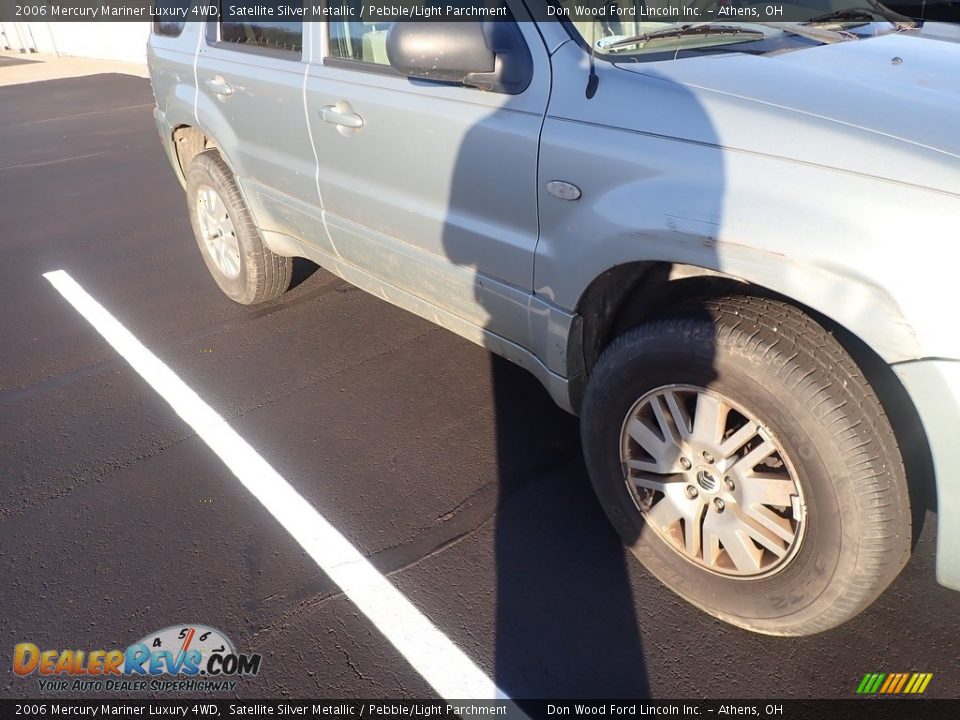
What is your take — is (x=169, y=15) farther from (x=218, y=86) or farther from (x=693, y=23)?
(x=693, y=23)

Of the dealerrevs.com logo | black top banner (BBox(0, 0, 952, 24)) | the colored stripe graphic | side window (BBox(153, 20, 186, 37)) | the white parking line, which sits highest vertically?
black top banner (BBox(0, 0, 952, 24))

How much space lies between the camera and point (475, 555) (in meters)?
2.51

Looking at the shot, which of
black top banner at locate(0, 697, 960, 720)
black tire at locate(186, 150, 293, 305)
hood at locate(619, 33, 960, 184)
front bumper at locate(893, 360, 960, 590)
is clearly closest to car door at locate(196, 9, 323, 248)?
black tire at locate(186, 150, 293, 305)

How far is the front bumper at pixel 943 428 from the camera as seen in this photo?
5.09 feet

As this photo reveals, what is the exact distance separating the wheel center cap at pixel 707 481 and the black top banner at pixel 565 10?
1.43 metres

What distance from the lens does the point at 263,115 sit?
342 centimetres

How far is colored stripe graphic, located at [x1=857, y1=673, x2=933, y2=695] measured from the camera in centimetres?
197

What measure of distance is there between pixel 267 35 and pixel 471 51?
5.45 feet

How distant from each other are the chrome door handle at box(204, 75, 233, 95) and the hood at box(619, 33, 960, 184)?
230 centimetres

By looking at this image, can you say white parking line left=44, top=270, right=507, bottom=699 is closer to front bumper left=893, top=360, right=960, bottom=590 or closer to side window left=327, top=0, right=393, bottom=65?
front bumper left=893, top=360, right=960, bottom=590

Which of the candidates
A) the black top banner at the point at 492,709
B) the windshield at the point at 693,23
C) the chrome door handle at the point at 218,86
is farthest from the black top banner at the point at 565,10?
the black top banner at the point at 492,709

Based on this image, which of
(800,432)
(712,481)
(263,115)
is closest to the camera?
(800,432)

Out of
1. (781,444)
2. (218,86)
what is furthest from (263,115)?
(781,444)

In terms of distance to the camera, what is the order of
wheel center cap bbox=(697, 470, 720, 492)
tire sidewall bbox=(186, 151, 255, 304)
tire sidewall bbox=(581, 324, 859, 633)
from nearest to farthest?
tire sidewall bbox=(581, 324, 859, 633) < wheel center cap bbox=(697, 470, 720, 492) < tire sidewall bbox=(186, 151, 255, 304)
